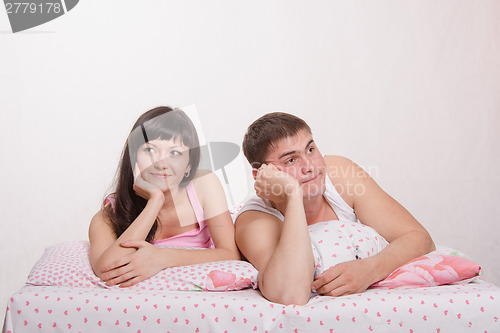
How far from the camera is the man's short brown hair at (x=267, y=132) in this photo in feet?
4.93

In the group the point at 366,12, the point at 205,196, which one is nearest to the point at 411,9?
the point at 366,12

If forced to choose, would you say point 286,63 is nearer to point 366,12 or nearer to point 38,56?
point 366,12

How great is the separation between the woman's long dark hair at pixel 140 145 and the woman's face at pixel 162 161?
0.02 m

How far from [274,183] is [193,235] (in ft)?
1.43

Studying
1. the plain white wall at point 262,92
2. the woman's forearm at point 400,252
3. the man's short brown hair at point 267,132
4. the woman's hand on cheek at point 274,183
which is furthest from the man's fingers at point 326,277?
the plain white wall at point 262,92

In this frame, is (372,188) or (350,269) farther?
(372,188)

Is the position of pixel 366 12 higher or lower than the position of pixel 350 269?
higher

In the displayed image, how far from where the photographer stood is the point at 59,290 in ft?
4.24

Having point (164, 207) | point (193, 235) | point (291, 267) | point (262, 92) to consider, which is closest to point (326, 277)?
point (291, 267)

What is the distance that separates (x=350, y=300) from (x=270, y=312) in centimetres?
20

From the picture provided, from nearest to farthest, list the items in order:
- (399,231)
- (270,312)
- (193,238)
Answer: (270,312) → (399,231) → (193,238)

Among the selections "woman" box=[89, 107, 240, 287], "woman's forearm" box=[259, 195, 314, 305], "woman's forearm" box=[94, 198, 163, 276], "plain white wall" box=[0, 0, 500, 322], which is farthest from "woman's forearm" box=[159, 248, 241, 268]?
"plain white wall" box=[0, 0, 500, 322]

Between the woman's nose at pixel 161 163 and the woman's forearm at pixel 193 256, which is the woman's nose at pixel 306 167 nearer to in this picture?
the woman's forearm at pixel 193 256

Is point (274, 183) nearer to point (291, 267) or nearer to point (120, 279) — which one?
point (291, 267)
